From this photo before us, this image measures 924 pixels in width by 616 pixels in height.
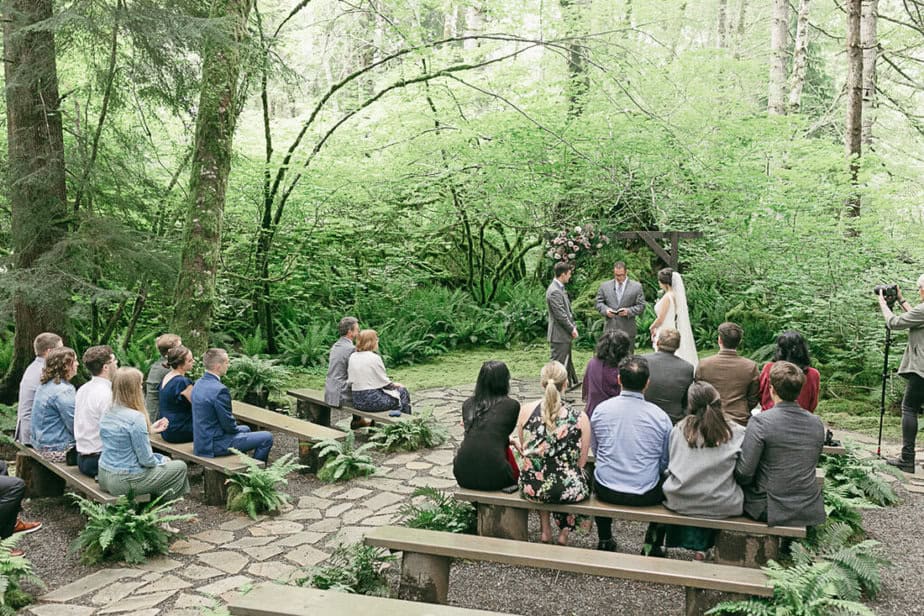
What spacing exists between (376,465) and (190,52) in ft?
16.2

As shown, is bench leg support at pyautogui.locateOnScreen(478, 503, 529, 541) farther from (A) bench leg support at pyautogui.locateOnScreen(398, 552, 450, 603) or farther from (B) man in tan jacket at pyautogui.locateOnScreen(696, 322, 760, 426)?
(B) man in tan jacket at pyautogui.locateOnScreen(696, 322, 760, 426)

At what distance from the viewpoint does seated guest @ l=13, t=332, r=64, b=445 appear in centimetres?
600

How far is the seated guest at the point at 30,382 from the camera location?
5996 mm

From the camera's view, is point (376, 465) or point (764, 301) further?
point (764, 301)

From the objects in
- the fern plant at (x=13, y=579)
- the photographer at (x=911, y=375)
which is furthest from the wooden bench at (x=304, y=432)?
the photographer at (x=911, y=375)

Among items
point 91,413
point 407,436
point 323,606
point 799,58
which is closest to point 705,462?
point 323,606

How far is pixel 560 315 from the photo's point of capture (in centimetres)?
898

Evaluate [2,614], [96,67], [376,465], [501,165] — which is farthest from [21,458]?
[501,165]

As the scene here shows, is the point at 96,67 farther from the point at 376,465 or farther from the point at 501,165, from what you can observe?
the point at 501,165

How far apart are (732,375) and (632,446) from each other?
1595 mm

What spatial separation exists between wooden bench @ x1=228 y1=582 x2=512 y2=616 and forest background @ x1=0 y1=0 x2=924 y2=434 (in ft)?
14.7

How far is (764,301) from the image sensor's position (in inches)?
479

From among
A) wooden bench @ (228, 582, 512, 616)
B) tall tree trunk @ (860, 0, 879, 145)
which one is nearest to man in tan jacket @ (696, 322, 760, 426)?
wooden bench @ (228, 582, 512, 616)

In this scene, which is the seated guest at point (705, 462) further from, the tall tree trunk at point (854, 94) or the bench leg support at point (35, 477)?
the tall tree trunk at point (854, 94)
